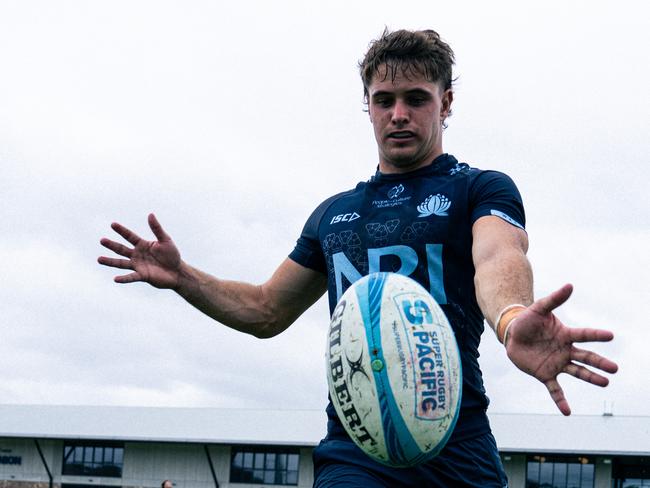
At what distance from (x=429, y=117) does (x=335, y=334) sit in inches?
60.6

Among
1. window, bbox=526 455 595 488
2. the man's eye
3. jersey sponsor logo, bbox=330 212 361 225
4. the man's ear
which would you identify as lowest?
jersey sponsor logo, bbox=330 212 361 225

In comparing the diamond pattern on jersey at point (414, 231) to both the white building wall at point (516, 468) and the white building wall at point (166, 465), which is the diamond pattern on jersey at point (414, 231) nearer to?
the white building wall at point (516, 468)

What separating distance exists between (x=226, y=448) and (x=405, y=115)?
134 ft

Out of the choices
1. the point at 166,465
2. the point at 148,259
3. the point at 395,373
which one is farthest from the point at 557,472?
the point at 395,373

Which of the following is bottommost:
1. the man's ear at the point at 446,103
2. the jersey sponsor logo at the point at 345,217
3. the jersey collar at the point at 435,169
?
the jersey sponsor logo at the point at 345,217

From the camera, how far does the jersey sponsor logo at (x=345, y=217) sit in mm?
5983

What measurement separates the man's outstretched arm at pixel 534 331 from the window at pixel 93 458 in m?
44.9

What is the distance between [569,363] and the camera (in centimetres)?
407

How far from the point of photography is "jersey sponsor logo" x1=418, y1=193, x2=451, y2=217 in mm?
5621

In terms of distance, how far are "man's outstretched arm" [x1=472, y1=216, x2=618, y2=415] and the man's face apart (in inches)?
43.9

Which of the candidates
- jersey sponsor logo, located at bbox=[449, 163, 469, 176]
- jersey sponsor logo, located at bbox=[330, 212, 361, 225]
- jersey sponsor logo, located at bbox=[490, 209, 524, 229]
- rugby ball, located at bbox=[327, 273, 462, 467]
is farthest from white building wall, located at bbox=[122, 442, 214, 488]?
rugby ball, located at bbox=[327, 273, 462, 467]

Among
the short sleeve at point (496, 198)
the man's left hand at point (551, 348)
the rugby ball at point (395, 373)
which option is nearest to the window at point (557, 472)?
the short sleeve at point (496, 198)

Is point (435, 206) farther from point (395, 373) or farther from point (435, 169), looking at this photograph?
point (395, 373)

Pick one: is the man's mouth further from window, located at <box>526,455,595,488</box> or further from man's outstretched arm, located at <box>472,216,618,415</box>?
window, located at <box>526,455,595,488</box>
